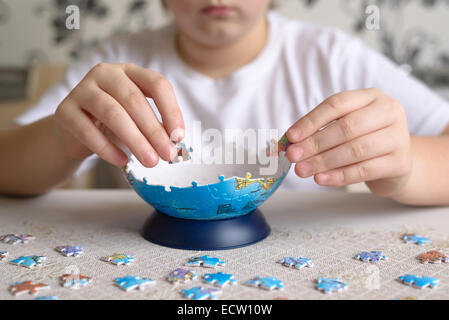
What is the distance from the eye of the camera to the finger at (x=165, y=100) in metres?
0.55

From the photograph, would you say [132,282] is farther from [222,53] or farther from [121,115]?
[222,53]

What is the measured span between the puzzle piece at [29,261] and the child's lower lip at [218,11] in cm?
55

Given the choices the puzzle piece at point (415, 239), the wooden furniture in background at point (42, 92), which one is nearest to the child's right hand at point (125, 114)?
the puzzle piece at point (415, 239)

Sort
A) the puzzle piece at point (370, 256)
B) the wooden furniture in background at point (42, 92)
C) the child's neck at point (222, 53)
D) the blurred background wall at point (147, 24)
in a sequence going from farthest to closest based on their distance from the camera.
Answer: the blurred background wall at point (147, 24) → the wooden furniture in background at point (42, 92) → the child's neck at point (222, 53) → the puzzle piece at point (370, 256)

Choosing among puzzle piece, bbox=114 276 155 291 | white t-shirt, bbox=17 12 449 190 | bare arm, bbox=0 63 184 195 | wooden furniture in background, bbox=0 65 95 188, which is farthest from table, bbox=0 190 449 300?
wooden furniture in background, bbox=0 65 95 188

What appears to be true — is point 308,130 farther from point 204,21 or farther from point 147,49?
point 147,49

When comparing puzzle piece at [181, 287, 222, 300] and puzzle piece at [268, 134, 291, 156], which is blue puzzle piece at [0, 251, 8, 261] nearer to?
puzzle piece at [181, 287, 222, 300]

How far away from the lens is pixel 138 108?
56 centimetres

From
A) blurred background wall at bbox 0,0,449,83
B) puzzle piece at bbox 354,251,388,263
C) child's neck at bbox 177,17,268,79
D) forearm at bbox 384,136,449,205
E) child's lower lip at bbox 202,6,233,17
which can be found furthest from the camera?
blurred background wall at bbox 0,0,449,83

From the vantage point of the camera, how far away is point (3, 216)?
71 centimetres

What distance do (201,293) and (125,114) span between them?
9.5 inches

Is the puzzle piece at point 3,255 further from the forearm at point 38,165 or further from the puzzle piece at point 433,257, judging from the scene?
the puzzle piece at point 433,257

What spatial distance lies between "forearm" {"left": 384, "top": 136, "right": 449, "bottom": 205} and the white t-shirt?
32 cm

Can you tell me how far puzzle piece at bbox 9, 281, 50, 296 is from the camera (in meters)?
0.44
